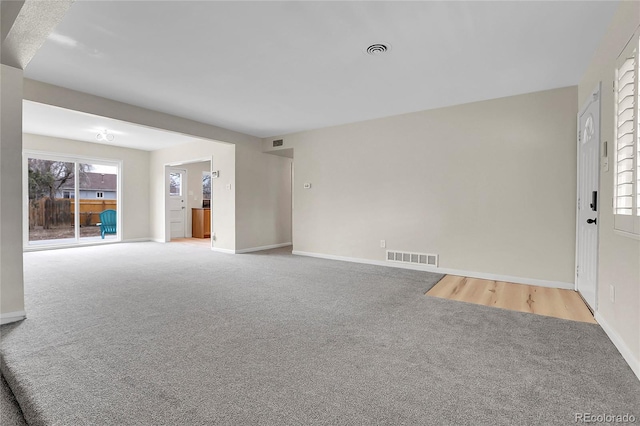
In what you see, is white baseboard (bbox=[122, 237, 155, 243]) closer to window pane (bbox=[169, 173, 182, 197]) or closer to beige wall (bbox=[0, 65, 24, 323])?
window pane (bbox=[169, 173, 182, 197])

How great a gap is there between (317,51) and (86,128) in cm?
579

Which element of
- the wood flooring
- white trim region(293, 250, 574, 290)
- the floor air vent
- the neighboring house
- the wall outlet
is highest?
the neighboring house

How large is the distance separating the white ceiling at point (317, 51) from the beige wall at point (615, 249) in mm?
223

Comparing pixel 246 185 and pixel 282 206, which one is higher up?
pixel 246 185

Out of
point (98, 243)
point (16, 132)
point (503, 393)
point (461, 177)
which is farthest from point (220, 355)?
point (98, 243)

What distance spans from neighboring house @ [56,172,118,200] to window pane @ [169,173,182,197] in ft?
4.66

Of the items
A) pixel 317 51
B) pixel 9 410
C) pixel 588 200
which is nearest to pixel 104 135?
pixel 317 51

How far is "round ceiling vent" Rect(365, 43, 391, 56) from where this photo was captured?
281cm

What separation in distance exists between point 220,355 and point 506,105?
466cm

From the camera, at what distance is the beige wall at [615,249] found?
1924 mm

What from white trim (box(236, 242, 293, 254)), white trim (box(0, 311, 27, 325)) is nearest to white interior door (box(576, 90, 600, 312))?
white trim (box(0, 311, 27, 325))

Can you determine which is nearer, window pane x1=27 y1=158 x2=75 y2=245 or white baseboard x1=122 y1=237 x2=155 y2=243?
window pane x1=27 y1=158 x2=75 y2=245

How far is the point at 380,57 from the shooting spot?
305cm

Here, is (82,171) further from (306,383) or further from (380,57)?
(306,383)
